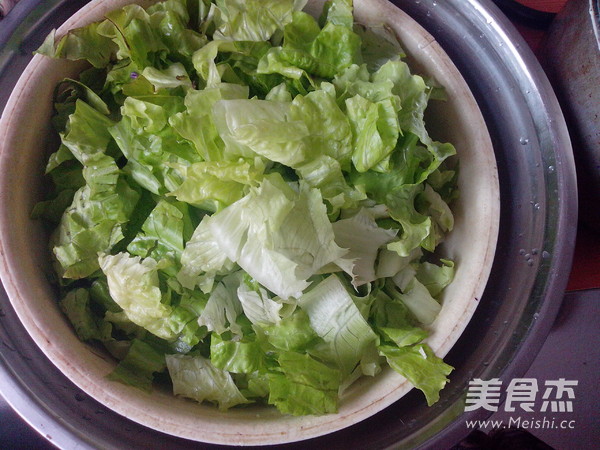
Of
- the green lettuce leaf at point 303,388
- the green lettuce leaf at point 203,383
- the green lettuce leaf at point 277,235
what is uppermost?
the green lettuce leaf at point 277,235

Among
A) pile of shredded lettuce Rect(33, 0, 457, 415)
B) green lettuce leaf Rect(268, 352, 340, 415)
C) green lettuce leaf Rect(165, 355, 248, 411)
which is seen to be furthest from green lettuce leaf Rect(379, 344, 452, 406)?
green lettuce leaf Rect(165, 355, 248, 411)

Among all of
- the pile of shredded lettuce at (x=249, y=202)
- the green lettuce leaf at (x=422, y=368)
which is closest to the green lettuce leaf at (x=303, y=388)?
the pile of shredded lettuce at (x=249, y=202)

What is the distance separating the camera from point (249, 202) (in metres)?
0.71

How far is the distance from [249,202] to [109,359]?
39 centimetres

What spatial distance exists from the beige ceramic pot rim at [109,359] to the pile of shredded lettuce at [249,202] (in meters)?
0.03

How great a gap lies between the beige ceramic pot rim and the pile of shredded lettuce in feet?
0.09

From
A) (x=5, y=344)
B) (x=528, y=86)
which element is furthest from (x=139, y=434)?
(x=528, y=86)

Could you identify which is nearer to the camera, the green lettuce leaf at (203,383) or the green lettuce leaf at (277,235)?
the green lettuce leaf at (277,235)

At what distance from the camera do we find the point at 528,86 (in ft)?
3.18

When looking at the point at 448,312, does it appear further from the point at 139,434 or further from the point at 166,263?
the point at 139,434

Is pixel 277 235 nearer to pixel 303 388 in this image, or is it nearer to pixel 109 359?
pixel 303 388

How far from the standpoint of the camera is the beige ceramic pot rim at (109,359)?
0.78m

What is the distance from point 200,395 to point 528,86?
83cm

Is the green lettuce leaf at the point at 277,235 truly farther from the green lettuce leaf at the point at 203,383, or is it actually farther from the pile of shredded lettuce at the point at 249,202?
the green lettuce leaf at the point at 203,383
